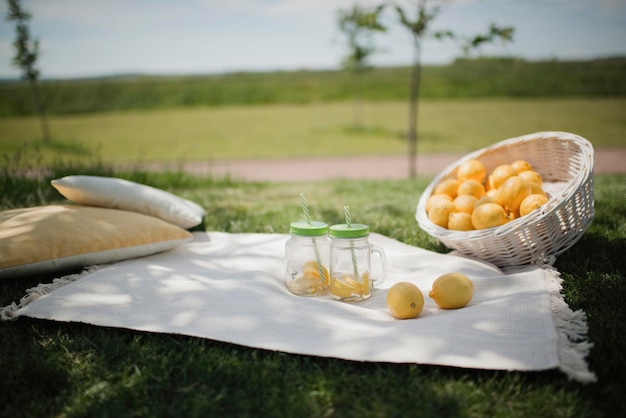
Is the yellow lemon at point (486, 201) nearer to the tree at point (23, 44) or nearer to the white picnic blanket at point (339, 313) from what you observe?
the white picnic blanket at point (339, 313)

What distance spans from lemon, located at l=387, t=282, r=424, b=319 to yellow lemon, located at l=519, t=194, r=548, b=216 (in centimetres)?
104

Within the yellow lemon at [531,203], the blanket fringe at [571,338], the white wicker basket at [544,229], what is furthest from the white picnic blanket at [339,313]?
the yellow lemon at [531,203]

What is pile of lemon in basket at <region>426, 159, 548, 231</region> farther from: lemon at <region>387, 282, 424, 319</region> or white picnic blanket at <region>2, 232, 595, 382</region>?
lemon at <region>387, 282, 424, 319</region>

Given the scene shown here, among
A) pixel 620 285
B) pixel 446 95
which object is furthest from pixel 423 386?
pixel 446 95

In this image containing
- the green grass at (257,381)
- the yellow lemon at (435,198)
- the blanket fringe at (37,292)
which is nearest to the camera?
the green grass at (257,381)

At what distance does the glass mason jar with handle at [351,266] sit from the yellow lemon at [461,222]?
0.68 m

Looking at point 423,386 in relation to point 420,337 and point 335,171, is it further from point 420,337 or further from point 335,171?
point 335,171

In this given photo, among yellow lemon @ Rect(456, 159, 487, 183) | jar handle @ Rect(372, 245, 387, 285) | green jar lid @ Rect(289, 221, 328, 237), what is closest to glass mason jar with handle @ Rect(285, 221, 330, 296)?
green jar lid @ Rect(289, 221, 328, 237)

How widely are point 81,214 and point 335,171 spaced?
8.86 meters

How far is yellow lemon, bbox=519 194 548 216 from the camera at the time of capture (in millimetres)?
2766

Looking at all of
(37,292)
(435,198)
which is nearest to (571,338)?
(435,198)

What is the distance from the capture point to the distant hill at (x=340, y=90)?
29.9 m

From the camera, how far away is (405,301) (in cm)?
221

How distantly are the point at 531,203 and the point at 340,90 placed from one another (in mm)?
31381
